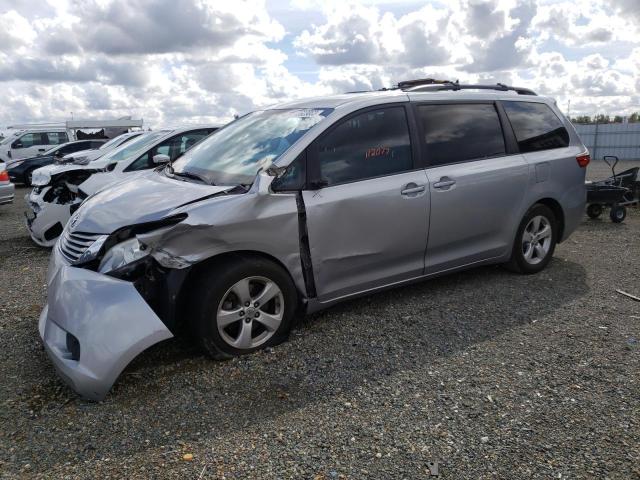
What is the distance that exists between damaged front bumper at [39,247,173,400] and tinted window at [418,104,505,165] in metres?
Result: 2.66

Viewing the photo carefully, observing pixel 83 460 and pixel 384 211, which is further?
pixel 384 211

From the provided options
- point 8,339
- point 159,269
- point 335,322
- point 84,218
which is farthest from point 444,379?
point 8,339

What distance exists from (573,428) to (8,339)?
396 cm

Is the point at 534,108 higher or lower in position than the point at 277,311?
higher

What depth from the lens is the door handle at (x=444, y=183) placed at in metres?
4.57

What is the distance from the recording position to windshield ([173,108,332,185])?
13.3 feet

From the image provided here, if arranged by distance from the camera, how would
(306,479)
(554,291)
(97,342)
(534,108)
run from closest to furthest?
(306,479) → (97,342) → (554,291) → (534,108)

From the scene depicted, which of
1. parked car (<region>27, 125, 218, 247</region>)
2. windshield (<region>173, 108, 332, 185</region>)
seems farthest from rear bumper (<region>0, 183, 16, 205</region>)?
windshield (<region>173, 108, 332, 185</region>)

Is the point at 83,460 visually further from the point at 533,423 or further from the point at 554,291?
the point at 554,291

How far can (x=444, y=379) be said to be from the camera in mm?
3506

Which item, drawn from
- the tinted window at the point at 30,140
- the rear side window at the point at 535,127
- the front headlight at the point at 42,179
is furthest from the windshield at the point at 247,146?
the tinted window at the point at 30,140

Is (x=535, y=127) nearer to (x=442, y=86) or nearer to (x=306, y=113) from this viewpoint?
(x=442, y=86)

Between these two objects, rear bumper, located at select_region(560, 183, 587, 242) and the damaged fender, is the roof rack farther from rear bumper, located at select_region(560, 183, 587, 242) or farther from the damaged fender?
the damaged fender

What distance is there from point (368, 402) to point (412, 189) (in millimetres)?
1856
